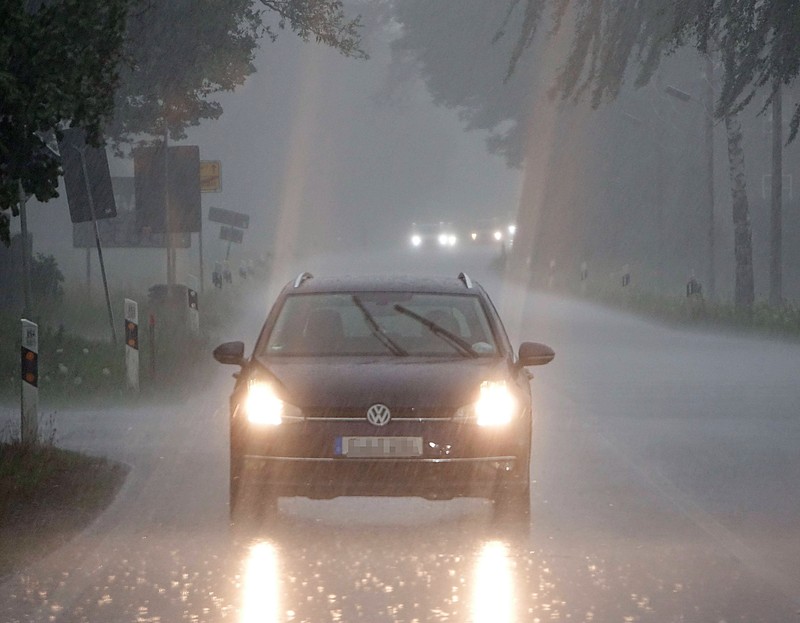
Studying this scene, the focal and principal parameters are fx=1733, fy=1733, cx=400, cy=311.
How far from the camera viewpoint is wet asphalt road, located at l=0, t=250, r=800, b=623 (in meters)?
7.86

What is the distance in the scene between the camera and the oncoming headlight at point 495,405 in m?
10.0

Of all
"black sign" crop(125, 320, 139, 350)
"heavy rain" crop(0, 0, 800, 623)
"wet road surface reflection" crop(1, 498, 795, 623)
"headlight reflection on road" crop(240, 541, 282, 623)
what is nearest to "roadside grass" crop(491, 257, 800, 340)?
"heavy rain" crop(0, 0, 800, 623)

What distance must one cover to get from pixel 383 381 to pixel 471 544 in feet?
3.73

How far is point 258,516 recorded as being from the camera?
34.2ft

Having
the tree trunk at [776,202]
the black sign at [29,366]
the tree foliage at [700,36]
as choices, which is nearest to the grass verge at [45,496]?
the black sign at [29,366]

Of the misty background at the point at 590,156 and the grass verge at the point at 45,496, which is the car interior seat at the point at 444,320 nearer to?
the grass verge at the point at 45,496

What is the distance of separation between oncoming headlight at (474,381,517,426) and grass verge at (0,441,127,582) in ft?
8.10

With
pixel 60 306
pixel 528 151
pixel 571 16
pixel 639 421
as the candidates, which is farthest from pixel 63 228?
pixel 639 421

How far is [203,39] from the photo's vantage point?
26000mm

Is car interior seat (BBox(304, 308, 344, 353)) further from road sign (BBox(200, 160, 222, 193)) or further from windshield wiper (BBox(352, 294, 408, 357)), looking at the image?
road sign (BBox(200, 160, 222, 193))

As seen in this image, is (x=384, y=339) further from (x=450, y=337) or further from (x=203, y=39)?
(x=203, y=39)

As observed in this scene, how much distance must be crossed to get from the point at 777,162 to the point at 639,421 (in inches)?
766

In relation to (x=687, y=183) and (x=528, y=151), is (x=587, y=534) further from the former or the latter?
(x=528, y=151)

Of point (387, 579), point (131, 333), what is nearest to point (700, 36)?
point (131, 333)
